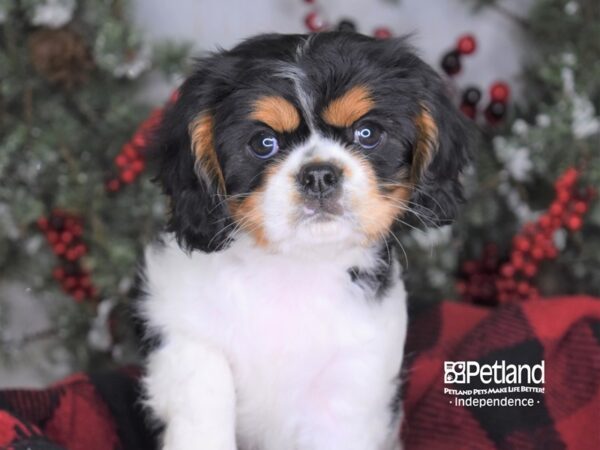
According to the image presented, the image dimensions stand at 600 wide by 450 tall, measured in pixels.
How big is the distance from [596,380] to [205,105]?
4.71ft

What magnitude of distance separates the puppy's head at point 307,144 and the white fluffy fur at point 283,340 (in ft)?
0.49

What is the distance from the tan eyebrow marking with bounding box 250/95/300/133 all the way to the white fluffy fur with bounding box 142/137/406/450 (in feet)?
1.07

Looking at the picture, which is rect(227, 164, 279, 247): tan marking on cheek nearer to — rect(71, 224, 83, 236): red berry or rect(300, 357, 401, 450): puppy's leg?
rect(300, 357, 401, 450): puppy's leg

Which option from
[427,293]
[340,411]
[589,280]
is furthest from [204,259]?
[589,280]

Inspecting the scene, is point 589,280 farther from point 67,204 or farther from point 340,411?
point 67,204

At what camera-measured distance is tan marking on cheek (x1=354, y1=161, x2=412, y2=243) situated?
2.09 meters

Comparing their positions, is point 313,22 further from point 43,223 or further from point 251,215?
point 251,215

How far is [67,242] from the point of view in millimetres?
3562

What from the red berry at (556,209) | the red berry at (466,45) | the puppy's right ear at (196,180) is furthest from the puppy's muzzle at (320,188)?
the red berry at (466,45)

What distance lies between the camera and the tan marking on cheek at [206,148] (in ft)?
7.24

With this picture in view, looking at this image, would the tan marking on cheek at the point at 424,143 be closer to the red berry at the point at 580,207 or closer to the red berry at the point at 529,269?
the red berry at the point at 580,207

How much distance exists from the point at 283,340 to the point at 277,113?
24.5 inches

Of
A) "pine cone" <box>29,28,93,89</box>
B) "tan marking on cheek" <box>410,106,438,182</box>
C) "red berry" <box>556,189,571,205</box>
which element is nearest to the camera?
"tan marking on cheek" <box>410,106,438,182</box>

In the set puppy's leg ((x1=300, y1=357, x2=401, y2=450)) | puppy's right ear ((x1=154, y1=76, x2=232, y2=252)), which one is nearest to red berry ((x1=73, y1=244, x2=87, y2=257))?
puppy's right ear ((x1=154, y1=76, x2=232, y2=252))
